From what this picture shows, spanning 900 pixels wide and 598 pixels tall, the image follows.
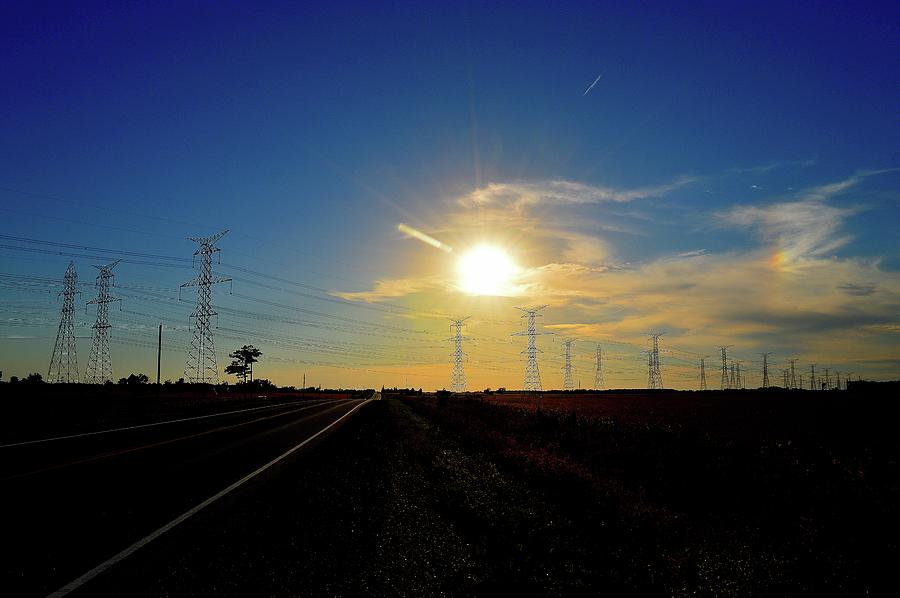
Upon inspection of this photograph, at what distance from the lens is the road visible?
6.28 meters

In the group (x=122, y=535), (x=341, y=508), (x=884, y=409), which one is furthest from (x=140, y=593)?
(x=884, y=409)

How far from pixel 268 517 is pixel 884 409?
45.1 meters

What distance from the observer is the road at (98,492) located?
6.28m

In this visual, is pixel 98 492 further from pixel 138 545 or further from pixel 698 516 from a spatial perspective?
pixel 698 516

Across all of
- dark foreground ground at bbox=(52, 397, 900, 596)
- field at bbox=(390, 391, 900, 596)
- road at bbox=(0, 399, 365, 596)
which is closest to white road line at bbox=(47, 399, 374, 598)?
road at bbox=(0, 399, 365, 596)

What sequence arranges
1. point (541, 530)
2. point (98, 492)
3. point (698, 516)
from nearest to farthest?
point (541, 530) → point (98, 492) → point (698, 516)

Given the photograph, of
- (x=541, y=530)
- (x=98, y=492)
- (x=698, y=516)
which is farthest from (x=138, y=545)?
(x=698, y=516)

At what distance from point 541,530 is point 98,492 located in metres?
7.86

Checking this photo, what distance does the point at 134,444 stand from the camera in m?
19.0

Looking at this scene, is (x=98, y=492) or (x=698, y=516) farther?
(x=698, y=516)

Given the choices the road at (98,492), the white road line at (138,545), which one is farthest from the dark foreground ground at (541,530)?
the road at (98,492)

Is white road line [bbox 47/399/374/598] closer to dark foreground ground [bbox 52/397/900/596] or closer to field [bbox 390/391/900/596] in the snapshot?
dark foreground ground [bbox 52/397/900/596]

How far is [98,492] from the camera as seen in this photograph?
10281 mm

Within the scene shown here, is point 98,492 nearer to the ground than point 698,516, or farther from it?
farther from it
